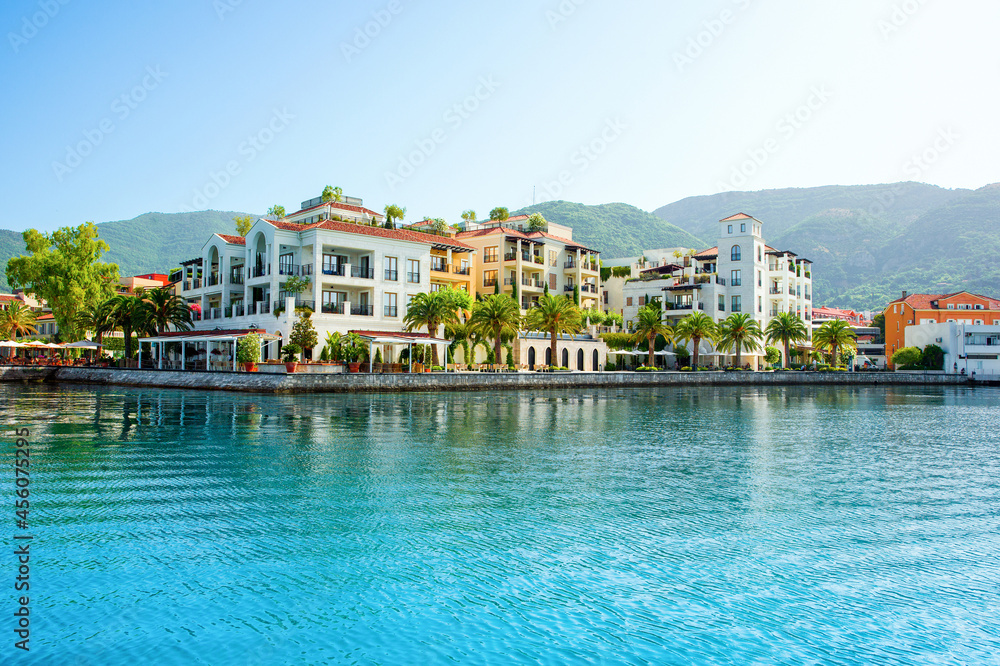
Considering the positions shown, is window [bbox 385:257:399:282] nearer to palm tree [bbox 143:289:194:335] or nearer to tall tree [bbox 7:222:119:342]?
palm tree [bbox 143:289:194:335]

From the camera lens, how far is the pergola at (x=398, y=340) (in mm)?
47594

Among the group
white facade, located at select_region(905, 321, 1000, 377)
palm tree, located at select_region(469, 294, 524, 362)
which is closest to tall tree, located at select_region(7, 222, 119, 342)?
palm tree, located at select_region(469, 294, 524, 362)

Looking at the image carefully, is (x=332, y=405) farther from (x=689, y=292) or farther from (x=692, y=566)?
→ (x=689, y=292)

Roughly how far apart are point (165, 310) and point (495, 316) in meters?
27.7

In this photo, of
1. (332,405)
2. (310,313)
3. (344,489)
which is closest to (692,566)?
(344,489)

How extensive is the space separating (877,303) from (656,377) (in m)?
147

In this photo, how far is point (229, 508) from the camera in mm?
12547

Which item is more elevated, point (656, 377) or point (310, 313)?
point (310, 313)

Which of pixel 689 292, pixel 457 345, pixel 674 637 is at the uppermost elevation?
pixel 689 292

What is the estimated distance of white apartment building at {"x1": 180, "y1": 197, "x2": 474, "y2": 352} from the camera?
171 feet

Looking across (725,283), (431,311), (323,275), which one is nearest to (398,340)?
(431,311)

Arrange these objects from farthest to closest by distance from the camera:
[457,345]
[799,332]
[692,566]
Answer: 1. [799,332]
2. [457,345]
3. [692,566]

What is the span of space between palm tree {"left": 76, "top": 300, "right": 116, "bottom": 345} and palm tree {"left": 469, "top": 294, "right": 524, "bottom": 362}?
31402mm

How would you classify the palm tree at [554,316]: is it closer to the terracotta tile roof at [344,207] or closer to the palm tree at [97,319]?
the terracotta tile roof at [344,207]
